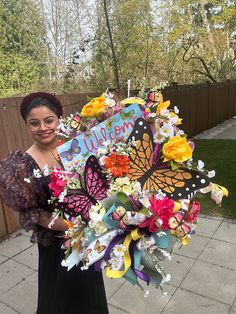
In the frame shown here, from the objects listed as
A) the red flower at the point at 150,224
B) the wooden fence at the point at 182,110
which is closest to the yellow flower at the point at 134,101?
the red flower at the point at 150,224

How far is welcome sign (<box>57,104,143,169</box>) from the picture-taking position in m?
1.33

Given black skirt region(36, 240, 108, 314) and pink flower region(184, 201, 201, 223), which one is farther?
black skirt region(36, 240, 108, 314)

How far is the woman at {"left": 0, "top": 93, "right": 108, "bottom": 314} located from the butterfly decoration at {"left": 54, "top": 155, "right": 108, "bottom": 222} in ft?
0.82

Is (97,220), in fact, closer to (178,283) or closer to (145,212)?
(145,212)

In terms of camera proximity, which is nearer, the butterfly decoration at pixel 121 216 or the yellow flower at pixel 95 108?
the butterfly decoration at pixel 121 216

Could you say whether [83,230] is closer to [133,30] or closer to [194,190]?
[194,190]

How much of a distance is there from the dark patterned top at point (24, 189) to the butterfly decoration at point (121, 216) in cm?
55

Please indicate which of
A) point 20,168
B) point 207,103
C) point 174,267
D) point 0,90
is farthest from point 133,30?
point 20,168

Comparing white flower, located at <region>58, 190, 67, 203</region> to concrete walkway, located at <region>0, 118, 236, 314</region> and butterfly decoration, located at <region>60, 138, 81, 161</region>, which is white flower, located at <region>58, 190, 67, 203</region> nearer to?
butterfly decoration, located at <region>60, 138, 81, 161</region>

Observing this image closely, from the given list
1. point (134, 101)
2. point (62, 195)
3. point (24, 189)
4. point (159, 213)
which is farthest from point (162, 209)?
point (24, 189)

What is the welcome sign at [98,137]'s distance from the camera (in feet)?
4.38

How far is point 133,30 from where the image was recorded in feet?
29.7

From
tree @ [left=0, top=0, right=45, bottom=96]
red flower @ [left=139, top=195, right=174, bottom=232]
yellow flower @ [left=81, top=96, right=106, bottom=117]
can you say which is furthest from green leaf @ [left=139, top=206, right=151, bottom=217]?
tree @ [left=0, top=0, right=45, bottom=96]

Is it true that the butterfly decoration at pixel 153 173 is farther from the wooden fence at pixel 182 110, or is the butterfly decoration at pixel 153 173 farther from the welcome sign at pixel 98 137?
the wooden fence at pixel 182 110
